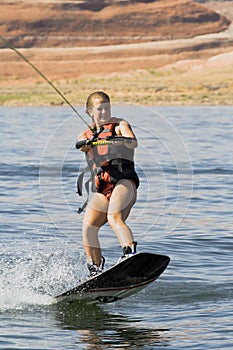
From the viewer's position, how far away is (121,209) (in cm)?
826

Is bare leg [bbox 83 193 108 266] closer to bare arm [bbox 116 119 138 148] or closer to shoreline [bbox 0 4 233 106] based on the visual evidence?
bare arm [bbox 116 119 138 148]

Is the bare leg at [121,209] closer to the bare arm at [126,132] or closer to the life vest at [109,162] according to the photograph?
the life vest at [109,162]

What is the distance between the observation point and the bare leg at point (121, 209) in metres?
8.21

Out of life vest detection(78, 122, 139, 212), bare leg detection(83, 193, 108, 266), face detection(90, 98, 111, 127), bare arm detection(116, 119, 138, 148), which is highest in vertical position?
face detection(90, 98, 111, 127)

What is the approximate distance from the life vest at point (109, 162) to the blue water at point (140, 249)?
45.5 inches

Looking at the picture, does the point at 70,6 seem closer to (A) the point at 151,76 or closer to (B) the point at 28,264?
(A) the point at 151,76

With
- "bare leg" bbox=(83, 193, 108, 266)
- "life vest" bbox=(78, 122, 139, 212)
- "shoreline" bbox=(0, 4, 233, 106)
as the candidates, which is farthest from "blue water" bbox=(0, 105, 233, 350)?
"shoreline" bbox=(0, 4, 233, 106)

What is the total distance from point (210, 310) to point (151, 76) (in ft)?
226

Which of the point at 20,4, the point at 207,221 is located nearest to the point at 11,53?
the point at 20,4

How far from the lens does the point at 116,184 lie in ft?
27.2

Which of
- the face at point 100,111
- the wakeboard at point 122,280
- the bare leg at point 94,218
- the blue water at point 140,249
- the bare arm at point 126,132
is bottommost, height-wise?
the blue water at point 140,249

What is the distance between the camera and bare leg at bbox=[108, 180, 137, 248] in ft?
26.9

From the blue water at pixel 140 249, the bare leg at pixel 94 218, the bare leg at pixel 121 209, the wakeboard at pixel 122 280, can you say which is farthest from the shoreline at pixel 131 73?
the bare leg at pixel 121 209

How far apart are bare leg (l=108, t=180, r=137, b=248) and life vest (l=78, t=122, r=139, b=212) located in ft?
0.26
